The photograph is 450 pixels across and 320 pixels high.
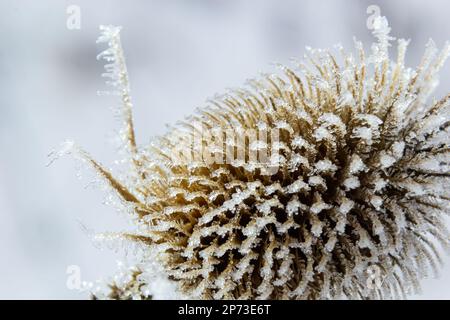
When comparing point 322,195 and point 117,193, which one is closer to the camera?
point 322,195

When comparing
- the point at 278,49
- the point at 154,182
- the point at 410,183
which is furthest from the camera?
the point at 278,49

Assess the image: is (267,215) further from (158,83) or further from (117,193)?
(158,83)

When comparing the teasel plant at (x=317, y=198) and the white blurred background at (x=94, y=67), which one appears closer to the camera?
the teasel plant at (x=317, y=198)

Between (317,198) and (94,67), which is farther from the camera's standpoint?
(94,67)

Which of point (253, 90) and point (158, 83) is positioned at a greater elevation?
point (158, 83)
